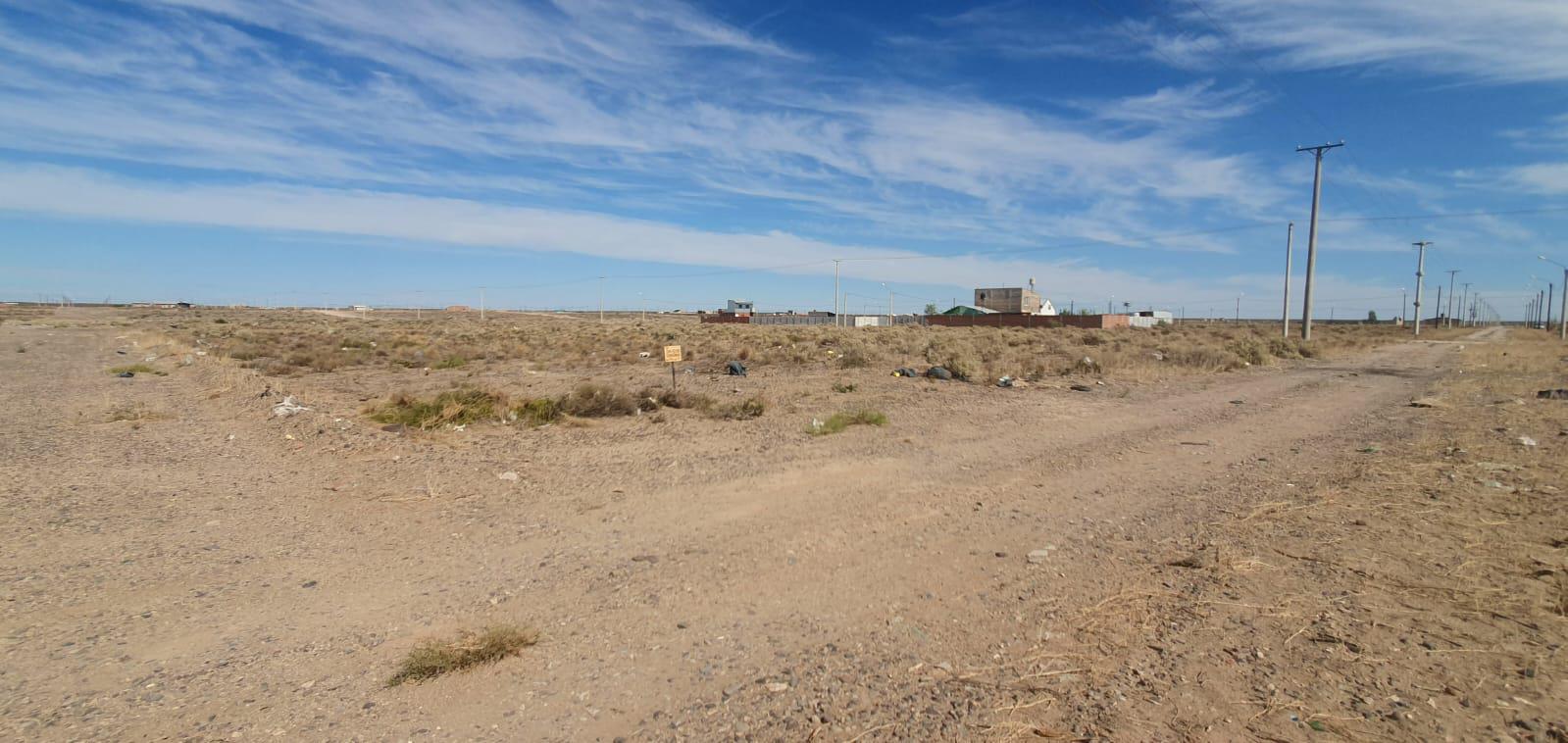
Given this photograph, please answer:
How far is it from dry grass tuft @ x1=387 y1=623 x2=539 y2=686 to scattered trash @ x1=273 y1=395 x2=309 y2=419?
9.77 meters

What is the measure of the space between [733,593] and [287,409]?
10.8 m

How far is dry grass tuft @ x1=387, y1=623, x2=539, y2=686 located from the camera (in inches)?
159

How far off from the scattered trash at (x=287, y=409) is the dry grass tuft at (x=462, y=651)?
32.1 ft

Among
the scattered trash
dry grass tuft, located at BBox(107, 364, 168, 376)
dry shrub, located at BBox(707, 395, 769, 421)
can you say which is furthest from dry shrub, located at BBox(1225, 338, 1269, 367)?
dry grass tuft, located at BBox(107, 364, 168, 376)

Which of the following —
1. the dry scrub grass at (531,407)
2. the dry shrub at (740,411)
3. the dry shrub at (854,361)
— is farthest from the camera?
the dry shrub at (854,361)

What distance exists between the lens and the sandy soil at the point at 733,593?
3693mm

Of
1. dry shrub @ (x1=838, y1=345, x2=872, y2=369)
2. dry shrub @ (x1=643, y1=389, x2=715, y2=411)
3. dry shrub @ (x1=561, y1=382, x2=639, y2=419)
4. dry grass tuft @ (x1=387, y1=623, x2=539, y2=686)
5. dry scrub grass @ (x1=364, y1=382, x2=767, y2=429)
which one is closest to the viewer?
dry grass tuft @ (x1=387, y1=623, x2=539, y2=686)

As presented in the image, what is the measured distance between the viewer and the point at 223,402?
13.9m

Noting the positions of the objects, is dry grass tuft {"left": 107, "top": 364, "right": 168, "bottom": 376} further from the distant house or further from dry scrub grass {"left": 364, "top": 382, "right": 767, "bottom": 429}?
the distant house

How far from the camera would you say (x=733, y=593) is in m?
5.25

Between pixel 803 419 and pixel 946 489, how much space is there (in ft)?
16.3

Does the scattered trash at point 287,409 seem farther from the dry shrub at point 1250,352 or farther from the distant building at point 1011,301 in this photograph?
the distant building at point 1011,301

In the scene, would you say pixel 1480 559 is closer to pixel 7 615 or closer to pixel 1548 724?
pixel 1548 724

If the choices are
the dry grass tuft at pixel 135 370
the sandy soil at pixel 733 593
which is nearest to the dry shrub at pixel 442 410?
the sandy soil at pixel 733 593
